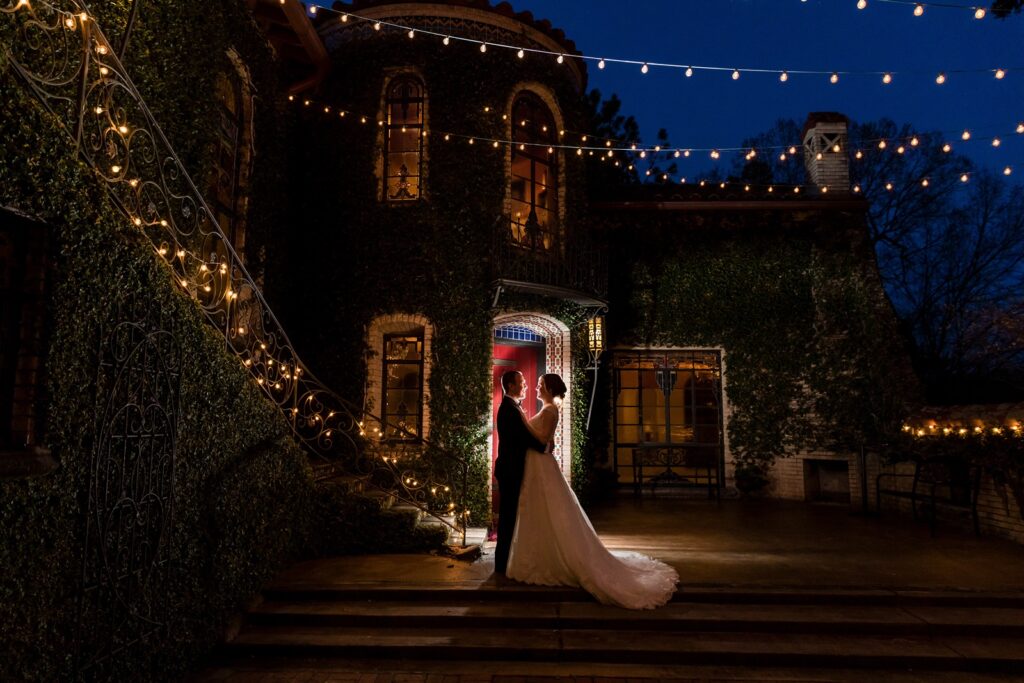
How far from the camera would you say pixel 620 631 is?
4527 millimetres

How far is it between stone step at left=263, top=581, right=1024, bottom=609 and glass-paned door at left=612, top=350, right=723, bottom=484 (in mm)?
6692

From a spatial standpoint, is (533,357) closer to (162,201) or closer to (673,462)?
(673,462)

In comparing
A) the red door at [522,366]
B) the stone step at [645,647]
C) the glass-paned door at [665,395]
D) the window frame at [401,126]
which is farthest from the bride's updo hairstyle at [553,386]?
the glass-paned door at [665,395]

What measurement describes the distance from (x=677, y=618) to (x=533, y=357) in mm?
6093

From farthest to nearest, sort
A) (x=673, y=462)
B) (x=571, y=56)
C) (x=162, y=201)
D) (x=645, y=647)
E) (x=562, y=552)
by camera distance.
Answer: (x=673, y=462), (x=571, y=56), (x=162, y=201), (x=562, y=552), (x=645, y=647)

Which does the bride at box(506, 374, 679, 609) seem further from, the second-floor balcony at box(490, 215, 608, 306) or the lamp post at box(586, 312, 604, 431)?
the lamp post at box(586, 312, 604, 431)

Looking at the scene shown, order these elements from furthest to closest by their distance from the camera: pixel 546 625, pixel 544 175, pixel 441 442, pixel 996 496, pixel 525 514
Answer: pixel 544 175, pixel 441 442, pixel 996 496, pixel 525 514, pixel 546 625

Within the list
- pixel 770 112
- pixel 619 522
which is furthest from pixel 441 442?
pixel 770 112

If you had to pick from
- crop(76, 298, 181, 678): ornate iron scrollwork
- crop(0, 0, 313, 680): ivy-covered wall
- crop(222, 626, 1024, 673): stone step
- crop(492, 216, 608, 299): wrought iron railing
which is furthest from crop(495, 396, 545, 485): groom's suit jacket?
crop(492, 216, 608, 299): wrought iron railing

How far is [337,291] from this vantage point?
29.3 feet

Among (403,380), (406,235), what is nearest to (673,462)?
(403,380)

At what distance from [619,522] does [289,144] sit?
7.34 meters

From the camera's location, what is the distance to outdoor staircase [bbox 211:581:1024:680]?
163 inches

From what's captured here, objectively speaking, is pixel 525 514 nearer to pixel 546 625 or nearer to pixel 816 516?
pixel 546 625
